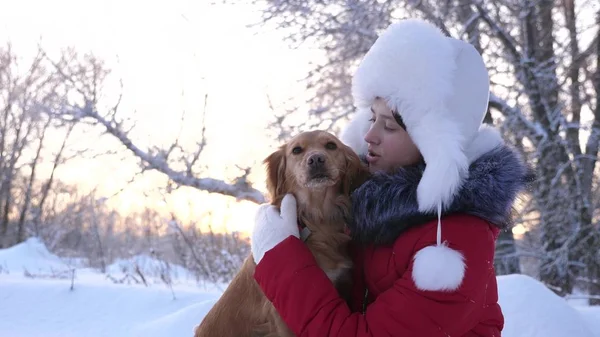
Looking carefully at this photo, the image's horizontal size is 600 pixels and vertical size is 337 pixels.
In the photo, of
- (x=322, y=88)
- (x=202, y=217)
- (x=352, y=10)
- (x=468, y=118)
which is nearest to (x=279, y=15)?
(x=352, y=10)

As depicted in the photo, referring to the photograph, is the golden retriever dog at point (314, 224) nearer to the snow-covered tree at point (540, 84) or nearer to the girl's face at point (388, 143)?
the girl's face at point (388, 143)

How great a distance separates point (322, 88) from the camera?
892 cm

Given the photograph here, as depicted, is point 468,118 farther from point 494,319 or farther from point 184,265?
point 184,265

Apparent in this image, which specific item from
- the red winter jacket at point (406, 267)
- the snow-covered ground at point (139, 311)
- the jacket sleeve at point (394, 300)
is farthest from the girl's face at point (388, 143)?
the snow-covered ground at point (139, 311)

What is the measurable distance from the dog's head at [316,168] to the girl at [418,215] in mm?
258

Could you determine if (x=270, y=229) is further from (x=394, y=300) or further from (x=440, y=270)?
(x=440, y=270)

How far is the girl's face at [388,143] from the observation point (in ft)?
6.99

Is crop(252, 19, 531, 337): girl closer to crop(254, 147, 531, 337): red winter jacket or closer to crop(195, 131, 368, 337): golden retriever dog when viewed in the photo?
crop(254, 147, 531, 337): red winter jacket

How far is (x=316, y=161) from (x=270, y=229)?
0.56 metres

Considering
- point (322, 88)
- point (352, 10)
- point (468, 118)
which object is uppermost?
point (352, 10)

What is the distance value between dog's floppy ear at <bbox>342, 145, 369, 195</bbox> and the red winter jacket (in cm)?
43

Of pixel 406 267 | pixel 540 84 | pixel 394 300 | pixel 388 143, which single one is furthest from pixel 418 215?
pixel 540 84

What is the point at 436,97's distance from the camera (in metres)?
1.95

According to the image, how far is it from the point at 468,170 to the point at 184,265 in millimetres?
7886
